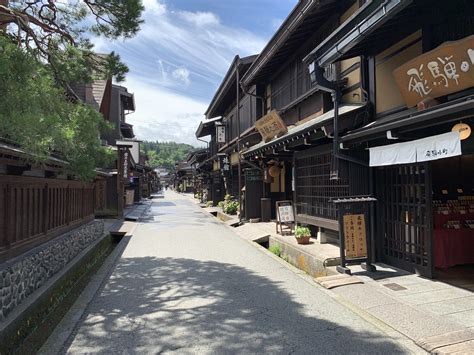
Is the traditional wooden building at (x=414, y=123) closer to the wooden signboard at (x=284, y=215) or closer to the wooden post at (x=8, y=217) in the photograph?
the wooden signboard at (x=284, y=215)

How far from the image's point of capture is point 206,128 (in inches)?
1427

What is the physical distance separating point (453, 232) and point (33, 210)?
30.4 ft

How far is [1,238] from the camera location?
6672mm

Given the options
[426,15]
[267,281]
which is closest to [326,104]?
[426,15]

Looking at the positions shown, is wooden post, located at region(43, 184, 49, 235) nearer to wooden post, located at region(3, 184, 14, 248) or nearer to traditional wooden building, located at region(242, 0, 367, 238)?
wooden post, located at region(3, 184, 14, 248)

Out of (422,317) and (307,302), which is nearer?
(422,317)

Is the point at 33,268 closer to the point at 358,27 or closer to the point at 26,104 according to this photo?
the point at 26,104

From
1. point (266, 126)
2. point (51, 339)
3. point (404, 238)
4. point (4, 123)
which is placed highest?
point (266, 126)

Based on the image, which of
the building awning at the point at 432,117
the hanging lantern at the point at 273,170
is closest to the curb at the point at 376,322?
the building awning at the point at 432,117

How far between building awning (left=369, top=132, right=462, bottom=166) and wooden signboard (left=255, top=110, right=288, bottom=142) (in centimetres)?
627

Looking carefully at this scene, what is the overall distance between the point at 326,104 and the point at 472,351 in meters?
8.81

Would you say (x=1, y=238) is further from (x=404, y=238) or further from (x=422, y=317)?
(x=404, y=238)

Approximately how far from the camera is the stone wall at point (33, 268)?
6004 millimetres

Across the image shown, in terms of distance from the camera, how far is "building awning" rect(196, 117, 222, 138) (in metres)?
32.6
